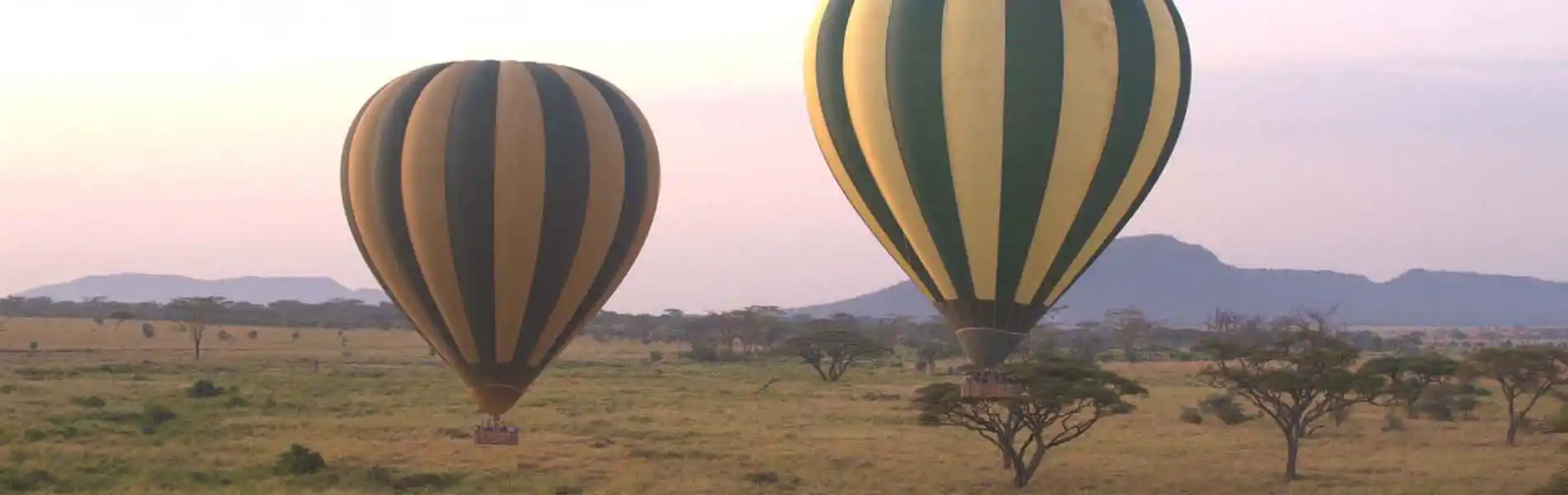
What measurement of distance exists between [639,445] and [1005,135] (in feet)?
43.7

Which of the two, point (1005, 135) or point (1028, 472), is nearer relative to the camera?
point (1005, 135)

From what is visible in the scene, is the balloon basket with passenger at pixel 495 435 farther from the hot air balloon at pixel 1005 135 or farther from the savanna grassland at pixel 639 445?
the hot air balloon at pixel 1005 135

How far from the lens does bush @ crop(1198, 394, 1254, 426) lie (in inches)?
1383

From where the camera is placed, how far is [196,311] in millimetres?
79750

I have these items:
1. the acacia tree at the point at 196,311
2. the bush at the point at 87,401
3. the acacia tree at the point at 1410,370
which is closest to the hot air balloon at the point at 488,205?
the acacia tree at the point at 1410,370

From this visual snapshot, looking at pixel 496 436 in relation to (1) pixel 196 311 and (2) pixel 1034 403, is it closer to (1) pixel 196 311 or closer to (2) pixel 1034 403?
(2) pixel 1034 403

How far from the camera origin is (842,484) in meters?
23.5

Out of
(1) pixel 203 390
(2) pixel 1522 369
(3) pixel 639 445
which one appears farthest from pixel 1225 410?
(1) pixel 203 390

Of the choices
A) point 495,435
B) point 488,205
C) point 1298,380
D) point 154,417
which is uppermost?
point 488,205

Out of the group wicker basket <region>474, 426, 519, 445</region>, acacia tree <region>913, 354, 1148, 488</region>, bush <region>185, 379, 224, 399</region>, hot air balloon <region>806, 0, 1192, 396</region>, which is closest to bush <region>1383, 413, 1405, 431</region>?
acacia tree <region>913, 354, 1148, 488</region>

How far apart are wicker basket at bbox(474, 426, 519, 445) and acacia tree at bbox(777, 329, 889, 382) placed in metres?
34.0

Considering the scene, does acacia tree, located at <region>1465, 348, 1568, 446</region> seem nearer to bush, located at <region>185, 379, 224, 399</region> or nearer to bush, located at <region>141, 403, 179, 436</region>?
bush, located at <region>141, 403, 179, 436</region>

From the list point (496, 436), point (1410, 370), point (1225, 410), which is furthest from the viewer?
point (1225, 410)

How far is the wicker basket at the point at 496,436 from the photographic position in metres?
18.6
